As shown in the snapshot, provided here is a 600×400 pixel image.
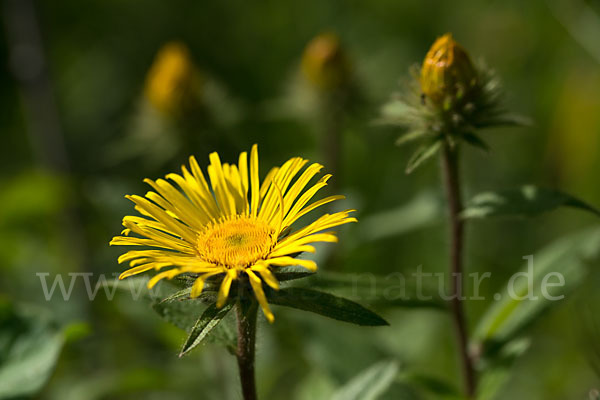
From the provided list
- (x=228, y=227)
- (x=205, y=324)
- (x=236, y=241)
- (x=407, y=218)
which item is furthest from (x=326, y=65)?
(x=205, y=324)

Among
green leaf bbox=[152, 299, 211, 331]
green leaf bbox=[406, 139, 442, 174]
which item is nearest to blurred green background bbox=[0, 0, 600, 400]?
green leaf bbox=[152, 299, 211, 331]

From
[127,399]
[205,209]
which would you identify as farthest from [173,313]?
[127,399]

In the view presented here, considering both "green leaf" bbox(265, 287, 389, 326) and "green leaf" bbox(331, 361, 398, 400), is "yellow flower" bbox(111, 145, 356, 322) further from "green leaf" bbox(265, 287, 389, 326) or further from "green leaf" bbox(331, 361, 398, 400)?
"green leaf" bbox(331, 361, 398, 400)

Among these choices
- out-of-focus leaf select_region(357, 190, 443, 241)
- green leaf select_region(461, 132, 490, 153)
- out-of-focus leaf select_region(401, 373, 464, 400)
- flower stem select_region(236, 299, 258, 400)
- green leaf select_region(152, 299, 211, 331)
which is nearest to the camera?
flower stem select_region(236, 299, 258, 400)

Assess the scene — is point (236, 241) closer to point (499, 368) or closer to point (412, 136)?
point (412, 136)

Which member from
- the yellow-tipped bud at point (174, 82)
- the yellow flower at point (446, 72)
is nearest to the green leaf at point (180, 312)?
the yellow flower at point (446, 72)

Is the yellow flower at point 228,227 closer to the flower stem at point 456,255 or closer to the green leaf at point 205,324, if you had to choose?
the green leaf at point 205,324
